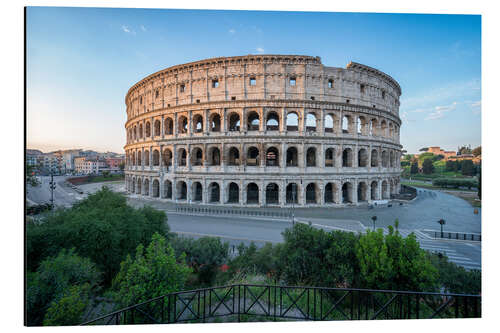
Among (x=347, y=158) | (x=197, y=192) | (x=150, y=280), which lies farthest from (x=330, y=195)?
(x=150, y=280)

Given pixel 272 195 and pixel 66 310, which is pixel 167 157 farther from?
pixel 66 310

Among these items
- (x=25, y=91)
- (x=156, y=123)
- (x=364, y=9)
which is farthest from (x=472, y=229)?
(x=156, y=123)

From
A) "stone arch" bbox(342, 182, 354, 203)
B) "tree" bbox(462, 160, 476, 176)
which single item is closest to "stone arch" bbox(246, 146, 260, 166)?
"stone arch" bbox(342, 182, 354, 203)

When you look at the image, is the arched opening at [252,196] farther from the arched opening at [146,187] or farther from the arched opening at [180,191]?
the arched opening at [146,187]

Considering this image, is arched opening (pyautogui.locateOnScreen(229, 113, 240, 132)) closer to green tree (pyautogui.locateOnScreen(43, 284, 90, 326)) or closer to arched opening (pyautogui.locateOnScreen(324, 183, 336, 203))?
arched opening (pyautogui.locateOnScreen(324, 183, 336, 203))

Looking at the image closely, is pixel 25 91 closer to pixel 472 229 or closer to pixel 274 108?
pixel 274 108

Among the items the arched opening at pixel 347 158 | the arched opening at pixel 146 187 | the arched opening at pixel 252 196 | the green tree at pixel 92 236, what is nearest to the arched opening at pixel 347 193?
the arched opening at pixel 347 158
